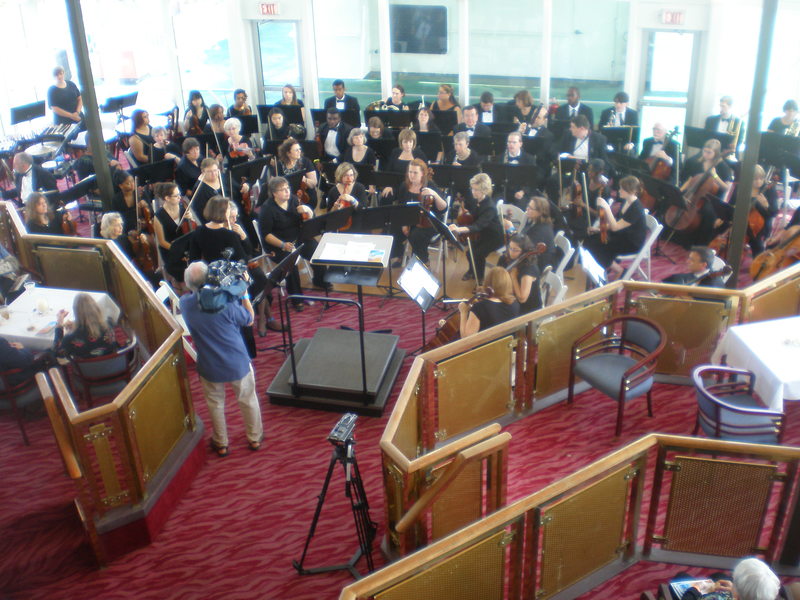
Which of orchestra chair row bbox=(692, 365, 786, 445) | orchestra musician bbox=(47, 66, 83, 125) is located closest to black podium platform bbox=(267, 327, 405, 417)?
orchestra chair row bbox=(692, 365, 786, 445)

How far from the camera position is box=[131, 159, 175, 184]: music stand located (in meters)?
8.98

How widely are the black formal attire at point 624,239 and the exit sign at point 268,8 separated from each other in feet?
26.5

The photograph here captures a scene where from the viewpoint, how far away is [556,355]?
625 cm

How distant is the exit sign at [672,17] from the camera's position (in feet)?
37.4

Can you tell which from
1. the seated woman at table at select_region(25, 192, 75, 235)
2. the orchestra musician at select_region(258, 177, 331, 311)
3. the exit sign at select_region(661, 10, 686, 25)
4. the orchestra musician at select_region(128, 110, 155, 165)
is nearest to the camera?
the orchestra musician at select_region(258, 177, 331, 311)

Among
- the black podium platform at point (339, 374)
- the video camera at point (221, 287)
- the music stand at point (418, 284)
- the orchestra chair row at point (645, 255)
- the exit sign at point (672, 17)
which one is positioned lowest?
the black podium platform at point (339, 374)

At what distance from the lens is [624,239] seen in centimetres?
823

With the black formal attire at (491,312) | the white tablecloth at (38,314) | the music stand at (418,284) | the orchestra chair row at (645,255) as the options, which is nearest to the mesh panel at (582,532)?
the black formal attire at (491,312)

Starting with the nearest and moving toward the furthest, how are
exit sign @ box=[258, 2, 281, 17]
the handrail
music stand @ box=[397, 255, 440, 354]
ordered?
the handrail, music stand @ box=[397, 255, 440, 354], exit sign @ box=[258, 2, 281, 17]

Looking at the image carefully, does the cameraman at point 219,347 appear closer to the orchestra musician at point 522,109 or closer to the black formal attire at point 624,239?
the black formal attire at point 624,239

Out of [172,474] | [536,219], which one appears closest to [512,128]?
[536,219]

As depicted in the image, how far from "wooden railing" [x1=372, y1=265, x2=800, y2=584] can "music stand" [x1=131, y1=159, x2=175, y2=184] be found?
5156mm

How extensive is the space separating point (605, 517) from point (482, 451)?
900 mm

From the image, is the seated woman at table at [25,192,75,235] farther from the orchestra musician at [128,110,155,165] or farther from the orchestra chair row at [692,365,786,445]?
the orchestra chair row at [692,365,786,445]
